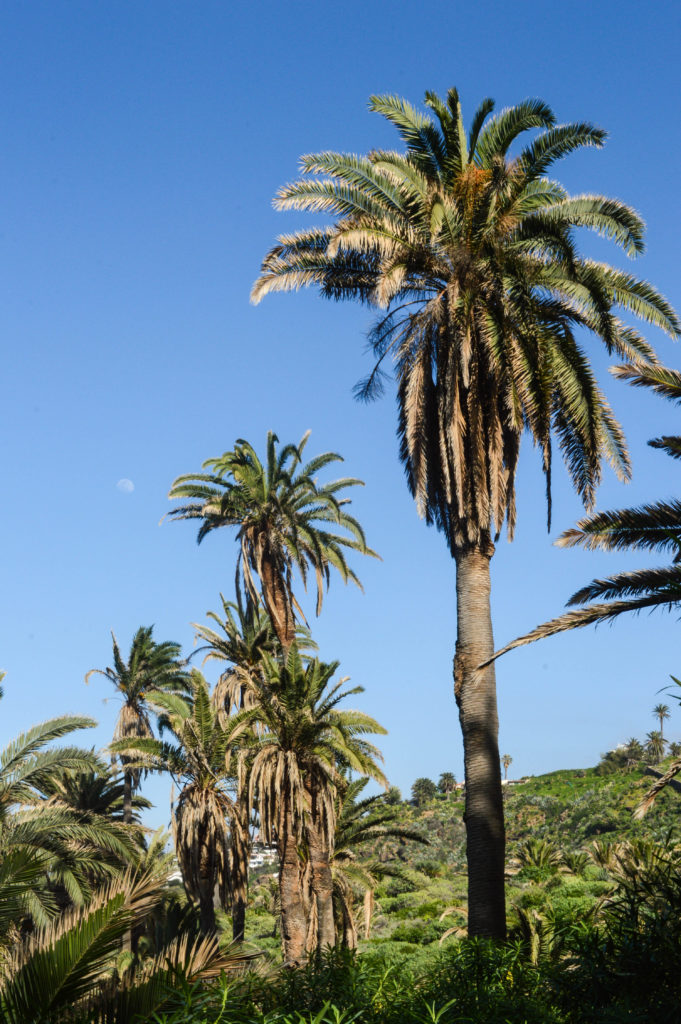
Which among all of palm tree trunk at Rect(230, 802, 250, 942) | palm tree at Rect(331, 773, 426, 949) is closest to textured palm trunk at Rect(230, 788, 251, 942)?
palm tree trunk at Rect(230, 802, 250, 942)

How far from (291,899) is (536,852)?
67.8ft

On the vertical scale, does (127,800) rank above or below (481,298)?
below

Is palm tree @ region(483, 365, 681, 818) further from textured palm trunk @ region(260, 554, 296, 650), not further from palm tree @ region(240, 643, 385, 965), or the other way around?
textured palm trunk @ region(260, 554, 296, 650)

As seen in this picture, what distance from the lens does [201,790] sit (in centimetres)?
2388

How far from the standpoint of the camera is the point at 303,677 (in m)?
21.6

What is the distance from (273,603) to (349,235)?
15.0 meters

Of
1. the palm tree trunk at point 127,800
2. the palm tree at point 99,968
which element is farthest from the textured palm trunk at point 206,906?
the palm tree at point 99,968

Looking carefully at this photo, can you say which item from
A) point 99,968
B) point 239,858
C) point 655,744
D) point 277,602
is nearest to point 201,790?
point 239,858

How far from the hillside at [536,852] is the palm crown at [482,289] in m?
5.51

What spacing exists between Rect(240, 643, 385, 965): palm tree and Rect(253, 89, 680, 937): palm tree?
771 centimetres

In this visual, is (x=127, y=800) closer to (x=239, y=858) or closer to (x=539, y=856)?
(x=239, y=858)

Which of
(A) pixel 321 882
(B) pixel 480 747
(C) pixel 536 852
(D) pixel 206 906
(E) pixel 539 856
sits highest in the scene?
(B) pixel 480 747

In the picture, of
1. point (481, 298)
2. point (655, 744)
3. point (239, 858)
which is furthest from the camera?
point (655, 744)

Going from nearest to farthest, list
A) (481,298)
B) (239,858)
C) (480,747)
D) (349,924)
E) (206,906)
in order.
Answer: (480,747)
(481,298)
(206,906)
(239,858)
(349,924)
